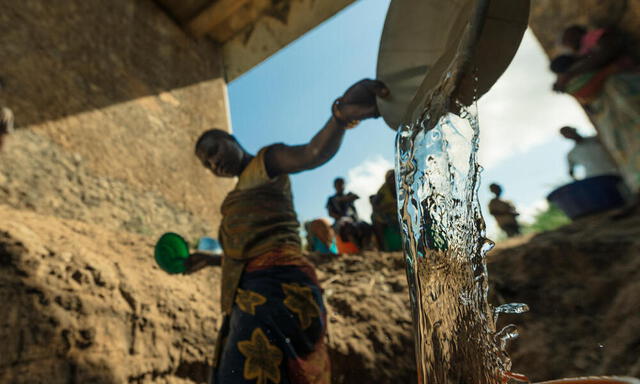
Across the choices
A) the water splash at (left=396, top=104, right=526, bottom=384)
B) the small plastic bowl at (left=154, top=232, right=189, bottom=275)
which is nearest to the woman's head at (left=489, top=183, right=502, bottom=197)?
the small plastic bowl at (left=154, top=232, right=189, bottom=275)

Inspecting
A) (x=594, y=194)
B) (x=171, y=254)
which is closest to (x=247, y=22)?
(x=171, y=254)

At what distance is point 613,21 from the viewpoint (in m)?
3.67

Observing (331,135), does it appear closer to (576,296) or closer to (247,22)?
(576,296)

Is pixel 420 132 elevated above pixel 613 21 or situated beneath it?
situated beneath

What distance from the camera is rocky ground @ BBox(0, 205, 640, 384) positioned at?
1688 millimetres

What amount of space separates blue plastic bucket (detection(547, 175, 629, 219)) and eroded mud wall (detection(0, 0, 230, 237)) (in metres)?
3.70

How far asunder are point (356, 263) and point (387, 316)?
85 centimetres

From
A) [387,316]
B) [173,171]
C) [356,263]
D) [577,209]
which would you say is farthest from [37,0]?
[577,209]

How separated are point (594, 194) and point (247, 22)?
15.4 ft

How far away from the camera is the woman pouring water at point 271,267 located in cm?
125

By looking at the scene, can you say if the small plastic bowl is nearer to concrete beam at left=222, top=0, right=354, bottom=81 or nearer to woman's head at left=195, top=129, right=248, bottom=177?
woman's head at left=195, top=129, right=248, bottom=177

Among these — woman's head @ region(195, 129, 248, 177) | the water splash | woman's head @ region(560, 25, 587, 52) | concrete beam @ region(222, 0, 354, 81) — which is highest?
concrete beam @ region(222, 0, 354, 81)

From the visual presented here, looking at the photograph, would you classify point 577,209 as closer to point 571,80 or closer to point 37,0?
point 571,80

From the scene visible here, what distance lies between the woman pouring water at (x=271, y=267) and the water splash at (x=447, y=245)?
1.08ft
